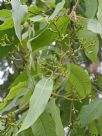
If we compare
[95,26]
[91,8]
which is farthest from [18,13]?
[91,8]

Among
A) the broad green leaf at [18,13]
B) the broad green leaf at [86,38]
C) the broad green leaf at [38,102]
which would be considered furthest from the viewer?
the broad green leaf at [86,38]

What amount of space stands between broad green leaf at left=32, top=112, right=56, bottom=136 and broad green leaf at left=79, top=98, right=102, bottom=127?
0.13m

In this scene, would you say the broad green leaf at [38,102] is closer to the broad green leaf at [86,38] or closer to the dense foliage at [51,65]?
the dense foliage at [51,65]

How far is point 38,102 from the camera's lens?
0.78 metres

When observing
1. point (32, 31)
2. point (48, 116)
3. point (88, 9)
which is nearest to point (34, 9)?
point (32, 31)

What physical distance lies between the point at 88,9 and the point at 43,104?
0.41 m

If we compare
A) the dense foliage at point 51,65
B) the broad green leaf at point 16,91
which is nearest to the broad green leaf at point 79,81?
the dense foliage at point 51,65

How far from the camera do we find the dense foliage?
88 cm

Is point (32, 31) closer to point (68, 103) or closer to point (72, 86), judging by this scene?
point (72, 86)

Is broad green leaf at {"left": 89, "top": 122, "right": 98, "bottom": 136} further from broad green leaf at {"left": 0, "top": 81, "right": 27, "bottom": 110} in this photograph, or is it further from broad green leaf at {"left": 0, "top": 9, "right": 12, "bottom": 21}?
broad green leaf at {"left": 0, "top": 9, "right": 12, "bottom": 21}

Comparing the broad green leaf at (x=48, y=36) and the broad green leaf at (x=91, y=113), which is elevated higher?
the broad green leaf at (x=48, y=36)

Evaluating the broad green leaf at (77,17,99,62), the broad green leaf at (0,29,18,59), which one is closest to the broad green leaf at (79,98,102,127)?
the broad green leaf at (77,17,99,62)

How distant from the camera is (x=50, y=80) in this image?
86 centimetres

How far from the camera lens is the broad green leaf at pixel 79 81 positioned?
101cm
